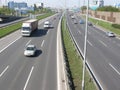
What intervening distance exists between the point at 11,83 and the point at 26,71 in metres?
→ 4.57

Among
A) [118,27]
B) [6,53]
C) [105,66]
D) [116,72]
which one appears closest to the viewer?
[116,72]

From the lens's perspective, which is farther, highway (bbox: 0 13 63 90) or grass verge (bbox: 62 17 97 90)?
highway (bbox: 0 13 63 90)

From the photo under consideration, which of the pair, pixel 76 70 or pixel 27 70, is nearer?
pixel 27 70

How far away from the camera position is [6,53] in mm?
40844

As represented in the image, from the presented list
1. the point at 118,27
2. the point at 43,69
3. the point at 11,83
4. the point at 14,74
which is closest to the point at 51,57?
the point at 43,69

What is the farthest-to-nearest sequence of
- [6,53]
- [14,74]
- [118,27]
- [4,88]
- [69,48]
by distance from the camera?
[118,27] < [69,48] < [6,53] < [14,74] < [4,88]

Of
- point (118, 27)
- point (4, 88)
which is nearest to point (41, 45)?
point (4, 88)

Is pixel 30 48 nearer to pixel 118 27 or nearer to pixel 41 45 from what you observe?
pixel 41 45

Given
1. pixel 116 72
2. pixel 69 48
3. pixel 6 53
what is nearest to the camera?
pixel 116 72

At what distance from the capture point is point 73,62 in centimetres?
3566

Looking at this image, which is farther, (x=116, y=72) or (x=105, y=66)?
(x=105, y=66)

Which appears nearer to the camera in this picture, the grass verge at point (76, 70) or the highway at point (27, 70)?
the grass verge at point (76, 70)

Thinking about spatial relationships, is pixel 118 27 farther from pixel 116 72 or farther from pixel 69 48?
pixel 116 72

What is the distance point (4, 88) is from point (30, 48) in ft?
48.6
